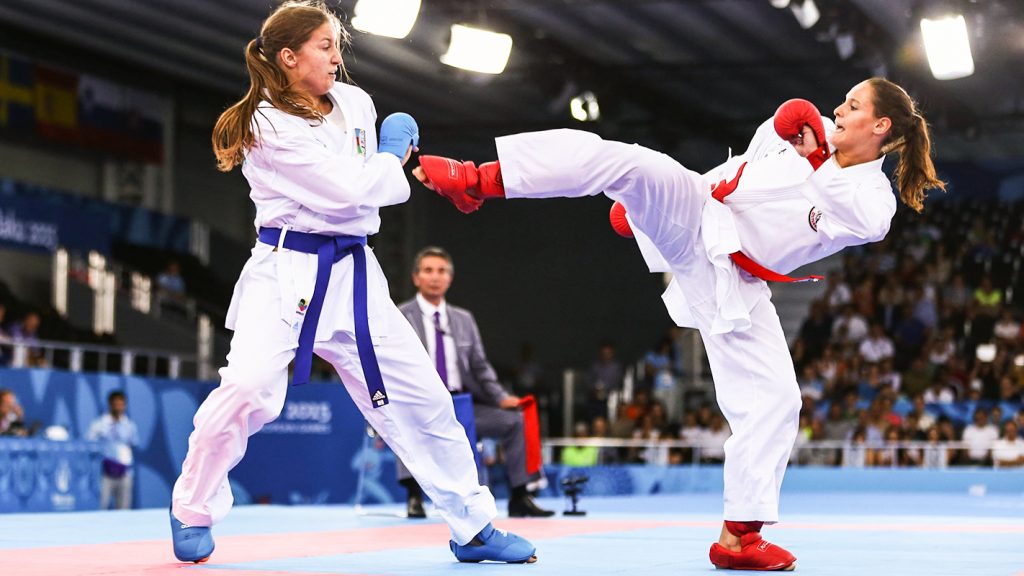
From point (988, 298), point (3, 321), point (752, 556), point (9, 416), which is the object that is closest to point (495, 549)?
point (752, 556)

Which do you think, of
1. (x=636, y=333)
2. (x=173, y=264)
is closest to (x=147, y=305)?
(x=173, y=264)

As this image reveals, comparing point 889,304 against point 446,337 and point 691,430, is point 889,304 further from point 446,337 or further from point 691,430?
point 446,337

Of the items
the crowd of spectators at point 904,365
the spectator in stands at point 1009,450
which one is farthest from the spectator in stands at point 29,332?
the spectator in stands at point 1009,450

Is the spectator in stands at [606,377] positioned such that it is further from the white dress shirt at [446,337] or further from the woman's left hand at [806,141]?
the woman's left hand at [806,141]

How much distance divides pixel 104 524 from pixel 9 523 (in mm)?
394

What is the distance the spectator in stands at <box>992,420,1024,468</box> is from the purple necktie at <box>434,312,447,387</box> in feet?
22.8

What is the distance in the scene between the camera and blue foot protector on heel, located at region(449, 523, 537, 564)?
3.44m

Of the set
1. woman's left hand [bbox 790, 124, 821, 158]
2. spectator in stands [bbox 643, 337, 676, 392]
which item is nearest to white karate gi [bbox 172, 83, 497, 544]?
woman's left hand [bbox 790, 124, 821, 158]

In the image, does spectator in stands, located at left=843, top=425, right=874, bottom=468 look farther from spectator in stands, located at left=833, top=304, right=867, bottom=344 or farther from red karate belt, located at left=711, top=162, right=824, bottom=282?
red karate belt, located at left=711, top=162, right=824, bottom=282

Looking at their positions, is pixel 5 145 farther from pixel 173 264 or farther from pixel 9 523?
pixel 9 523

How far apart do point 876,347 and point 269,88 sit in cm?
1233

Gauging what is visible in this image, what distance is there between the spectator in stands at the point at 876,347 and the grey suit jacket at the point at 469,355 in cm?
872

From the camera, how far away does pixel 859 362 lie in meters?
14.5

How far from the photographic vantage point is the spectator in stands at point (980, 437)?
1205 centimetres
